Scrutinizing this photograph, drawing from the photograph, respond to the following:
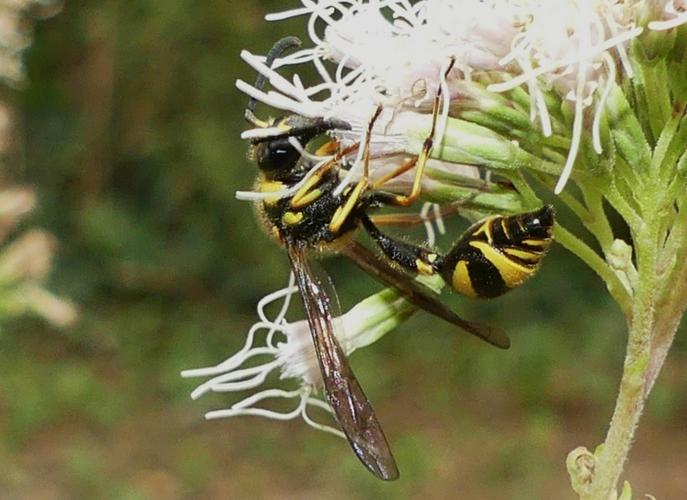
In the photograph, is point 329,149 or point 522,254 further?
point 329,149

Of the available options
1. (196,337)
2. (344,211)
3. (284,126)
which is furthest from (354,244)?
(196,337)

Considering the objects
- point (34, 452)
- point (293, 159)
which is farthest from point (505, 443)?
point (293, 159)

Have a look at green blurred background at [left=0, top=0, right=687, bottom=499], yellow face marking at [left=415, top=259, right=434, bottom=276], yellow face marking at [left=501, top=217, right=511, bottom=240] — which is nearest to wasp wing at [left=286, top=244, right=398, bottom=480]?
yellow face marking at [left=415, top=259, right=434, bottom=276]

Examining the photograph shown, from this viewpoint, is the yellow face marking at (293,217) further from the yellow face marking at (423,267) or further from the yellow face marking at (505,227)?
the yellow face marking at (505,227)

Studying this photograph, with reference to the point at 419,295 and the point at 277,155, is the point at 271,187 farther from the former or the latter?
the point at 419,295

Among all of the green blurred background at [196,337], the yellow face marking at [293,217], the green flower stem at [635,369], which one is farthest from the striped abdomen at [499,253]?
the green blurred background at [196,337]

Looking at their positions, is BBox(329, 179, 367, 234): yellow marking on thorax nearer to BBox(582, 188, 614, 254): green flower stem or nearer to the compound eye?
the compound eye

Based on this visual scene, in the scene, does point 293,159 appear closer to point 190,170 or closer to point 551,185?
point 551,185
